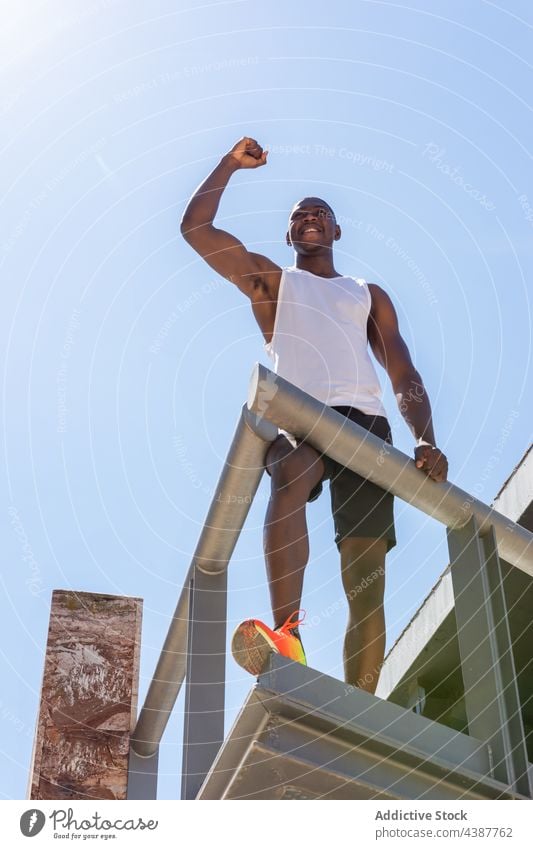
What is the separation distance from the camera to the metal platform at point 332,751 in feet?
Answer: 9.09

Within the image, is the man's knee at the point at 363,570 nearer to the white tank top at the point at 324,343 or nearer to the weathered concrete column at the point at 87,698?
the white tank top at the point at 324,343

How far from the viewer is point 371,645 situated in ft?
13.0

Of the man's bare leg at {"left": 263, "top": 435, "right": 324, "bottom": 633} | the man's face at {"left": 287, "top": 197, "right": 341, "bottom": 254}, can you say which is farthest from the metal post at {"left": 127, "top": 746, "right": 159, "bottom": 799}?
the man's face at {"left": 287, "top": 197, "right": 341, "bottom": 254}

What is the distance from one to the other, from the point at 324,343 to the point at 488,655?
163 cm

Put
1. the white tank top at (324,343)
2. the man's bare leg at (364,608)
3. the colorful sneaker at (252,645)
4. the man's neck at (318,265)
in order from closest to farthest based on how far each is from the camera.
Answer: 1. the colorful sneaker at (252,645)
2. the man's bare leg at (364,608)
3. the white tank top at (324,343)
4. the man's neck at (318,265)

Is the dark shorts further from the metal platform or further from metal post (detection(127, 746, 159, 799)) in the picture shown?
metal post (detection(127, 746, 159, 799))

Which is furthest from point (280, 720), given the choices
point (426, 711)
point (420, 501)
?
point (426, 711)

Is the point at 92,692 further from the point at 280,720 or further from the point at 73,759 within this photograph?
the point at 280,720

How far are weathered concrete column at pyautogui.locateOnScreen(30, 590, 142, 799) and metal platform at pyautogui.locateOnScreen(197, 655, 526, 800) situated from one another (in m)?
1.80

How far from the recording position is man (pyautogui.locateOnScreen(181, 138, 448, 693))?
3.71 metres

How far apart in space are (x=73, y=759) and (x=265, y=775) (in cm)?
205

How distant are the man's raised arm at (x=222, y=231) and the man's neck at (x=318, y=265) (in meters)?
0.46

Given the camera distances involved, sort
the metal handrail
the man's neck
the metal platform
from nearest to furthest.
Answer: the metal platform
the metal handrail
the man's neck

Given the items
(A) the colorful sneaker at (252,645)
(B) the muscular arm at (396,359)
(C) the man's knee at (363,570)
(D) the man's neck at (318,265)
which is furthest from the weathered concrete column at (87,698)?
(A) the colorful sneaker at (252,645)
